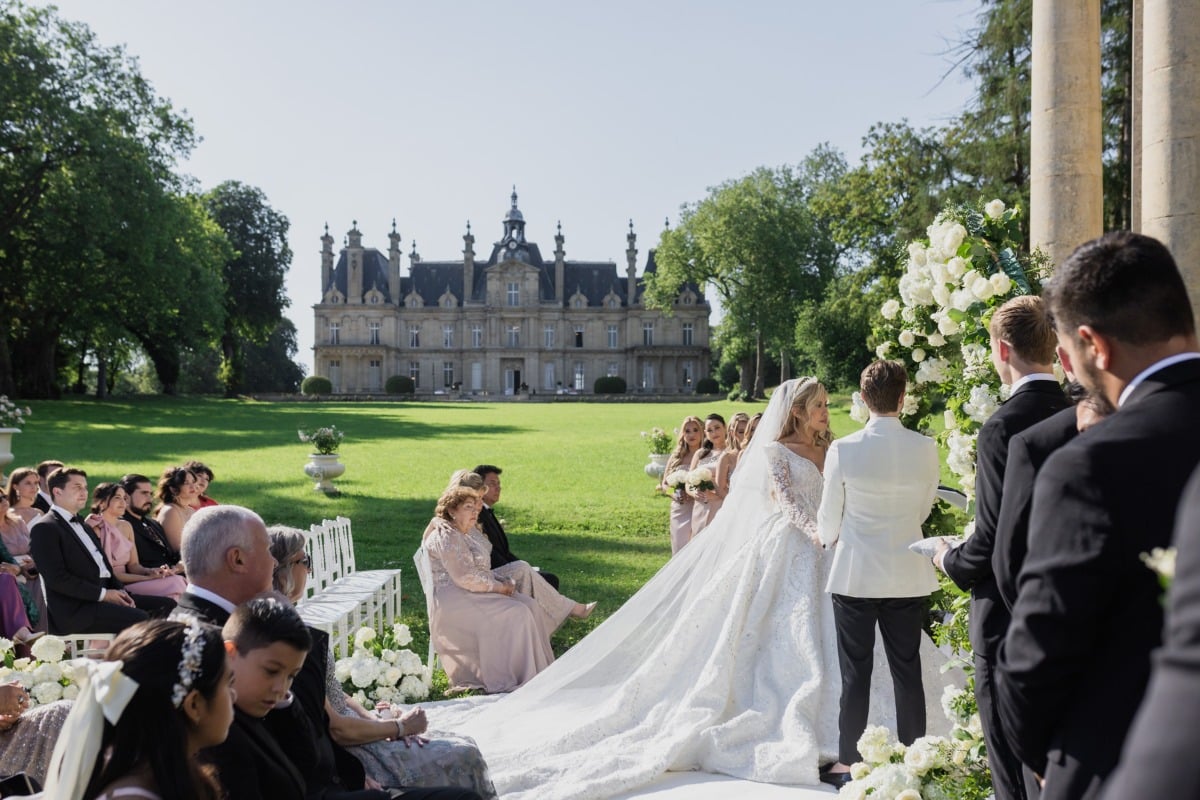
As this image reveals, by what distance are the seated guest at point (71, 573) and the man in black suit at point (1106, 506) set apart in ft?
19.0

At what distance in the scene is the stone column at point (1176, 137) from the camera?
5.31 metres

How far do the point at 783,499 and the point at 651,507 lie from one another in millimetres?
9936

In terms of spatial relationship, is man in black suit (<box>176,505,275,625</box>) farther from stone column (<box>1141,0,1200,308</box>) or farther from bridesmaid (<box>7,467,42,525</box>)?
bridesmaid (<box>7,467,42,525</box>)

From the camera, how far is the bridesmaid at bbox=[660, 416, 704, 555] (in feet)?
31.8

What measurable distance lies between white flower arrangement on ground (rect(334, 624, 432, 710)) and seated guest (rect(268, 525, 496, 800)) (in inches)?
34.9

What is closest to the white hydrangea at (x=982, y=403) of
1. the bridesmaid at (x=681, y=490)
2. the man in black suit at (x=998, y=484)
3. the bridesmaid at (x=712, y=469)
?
the man in black suit at (x=998, y=484)

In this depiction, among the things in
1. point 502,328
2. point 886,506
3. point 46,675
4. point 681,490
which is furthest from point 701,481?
point 502,328

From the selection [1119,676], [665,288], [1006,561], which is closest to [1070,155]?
[1006,561]

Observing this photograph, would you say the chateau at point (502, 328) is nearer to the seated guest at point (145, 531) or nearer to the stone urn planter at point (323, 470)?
the stone urn planter at point (323, 470)

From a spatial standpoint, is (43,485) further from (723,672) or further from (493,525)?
(723,672)

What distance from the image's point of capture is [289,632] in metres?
2.66

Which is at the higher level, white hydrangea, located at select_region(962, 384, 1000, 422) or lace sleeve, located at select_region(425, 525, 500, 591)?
white hydrangea, located at select_region(962, 384, 1000, 422)

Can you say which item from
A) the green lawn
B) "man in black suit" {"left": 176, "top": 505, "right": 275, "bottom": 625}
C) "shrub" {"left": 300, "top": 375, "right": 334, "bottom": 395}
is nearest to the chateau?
"shrub" {"left": 300, "top": 375, "right": 334, "bottom": 395}

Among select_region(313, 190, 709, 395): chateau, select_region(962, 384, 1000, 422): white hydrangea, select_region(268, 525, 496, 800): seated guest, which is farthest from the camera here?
select_region(313, 190, 709, 395): chateau
